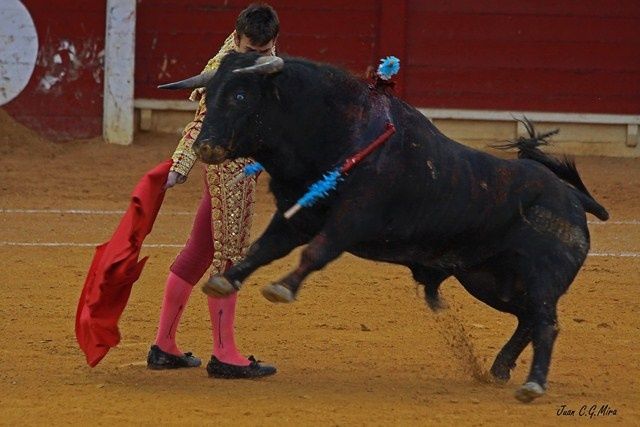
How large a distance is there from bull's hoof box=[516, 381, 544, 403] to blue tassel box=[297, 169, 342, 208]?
85cm

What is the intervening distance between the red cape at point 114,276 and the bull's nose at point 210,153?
69cm

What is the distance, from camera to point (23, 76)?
426 inches

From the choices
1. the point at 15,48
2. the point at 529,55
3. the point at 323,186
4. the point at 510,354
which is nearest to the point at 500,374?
the point at 510,354

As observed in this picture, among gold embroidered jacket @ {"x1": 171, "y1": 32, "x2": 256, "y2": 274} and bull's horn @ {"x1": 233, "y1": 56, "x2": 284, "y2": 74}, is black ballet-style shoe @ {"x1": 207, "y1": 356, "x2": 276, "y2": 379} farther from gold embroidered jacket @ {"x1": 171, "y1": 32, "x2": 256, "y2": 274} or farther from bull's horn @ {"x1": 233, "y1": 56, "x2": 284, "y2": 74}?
bull's horn @ {"x1": 233, "y1": 56, "x2": 284, "y2": 74}

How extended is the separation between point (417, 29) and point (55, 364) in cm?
682

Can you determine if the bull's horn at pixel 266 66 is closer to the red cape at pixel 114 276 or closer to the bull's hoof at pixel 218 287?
the bull's hoof at pixel 218 287

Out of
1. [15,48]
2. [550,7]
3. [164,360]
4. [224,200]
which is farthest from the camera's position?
[550,7]

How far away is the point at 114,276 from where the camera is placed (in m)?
4.56

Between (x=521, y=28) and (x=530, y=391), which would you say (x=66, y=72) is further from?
(x=530, y=391)

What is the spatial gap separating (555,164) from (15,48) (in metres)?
6.94

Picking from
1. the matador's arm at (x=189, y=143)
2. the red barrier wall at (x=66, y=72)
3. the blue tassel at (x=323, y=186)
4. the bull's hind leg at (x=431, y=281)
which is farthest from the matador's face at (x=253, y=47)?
the red barrier wall at (x=66, y=72)

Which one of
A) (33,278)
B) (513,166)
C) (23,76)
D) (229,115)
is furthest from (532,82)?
(229,115)

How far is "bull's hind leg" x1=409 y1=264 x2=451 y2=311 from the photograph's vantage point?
4.64 m

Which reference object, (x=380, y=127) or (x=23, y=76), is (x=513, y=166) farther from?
(x=23, y=76)
